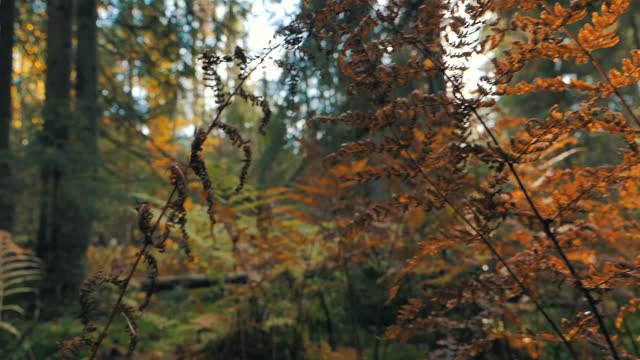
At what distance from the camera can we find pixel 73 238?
5.55 metres

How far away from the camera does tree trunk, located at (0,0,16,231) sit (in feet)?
16.8

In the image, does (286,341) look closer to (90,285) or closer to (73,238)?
(90,285)

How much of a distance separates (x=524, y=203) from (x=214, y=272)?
2288mm

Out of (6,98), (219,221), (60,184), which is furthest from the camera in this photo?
(6,98)

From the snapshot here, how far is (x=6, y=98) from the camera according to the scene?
549cm

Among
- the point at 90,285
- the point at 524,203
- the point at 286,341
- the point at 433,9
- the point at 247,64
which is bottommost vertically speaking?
the point at 286,341

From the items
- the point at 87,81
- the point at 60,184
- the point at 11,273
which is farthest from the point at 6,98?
the point at 11,273

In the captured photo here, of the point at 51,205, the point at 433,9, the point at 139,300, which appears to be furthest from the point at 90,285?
the point at 51,205

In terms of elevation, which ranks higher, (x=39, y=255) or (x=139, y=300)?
(x=39, y=255)

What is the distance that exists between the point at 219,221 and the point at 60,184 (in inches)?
105

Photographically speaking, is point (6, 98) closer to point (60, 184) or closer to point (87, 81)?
point (87, 81)

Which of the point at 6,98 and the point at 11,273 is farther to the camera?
the point at 6,98

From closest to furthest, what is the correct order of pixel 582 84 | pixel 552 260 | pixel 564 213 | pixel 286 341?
pixel 582 84 → pixel 564 213 → pixel 552 260 → pixel 286 341

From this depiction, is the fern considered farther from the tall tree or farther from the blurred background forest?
the tall tree
